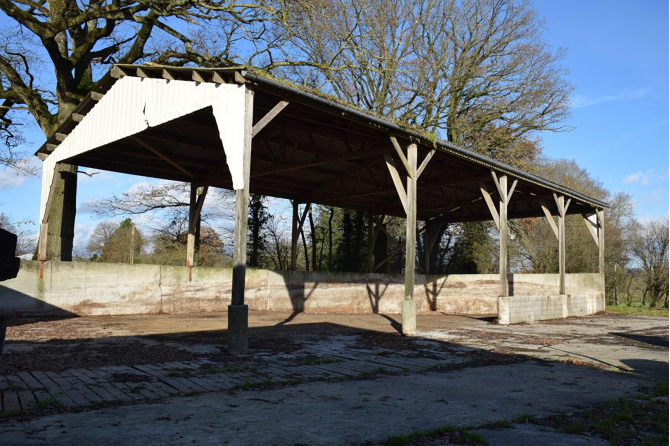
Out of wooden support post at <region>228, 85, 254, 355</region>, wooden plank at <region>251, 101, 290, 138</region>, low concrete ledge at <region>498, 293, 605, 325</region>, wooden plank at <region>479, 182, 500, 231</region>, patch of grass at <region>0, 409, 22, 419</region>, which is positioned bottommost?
low concrete ledge at <region>498, 293, 605, 325</region>

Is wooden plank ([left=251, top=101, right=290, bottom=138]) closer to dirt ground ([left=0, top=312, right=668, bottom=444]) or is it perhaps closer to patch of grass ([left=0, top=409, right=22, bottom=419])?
dirt ground ([left=0, top=312, right=668, bottom=444])

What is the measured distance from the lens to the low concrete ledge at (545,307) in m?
14.5

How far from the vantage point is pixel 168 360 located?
6.93m

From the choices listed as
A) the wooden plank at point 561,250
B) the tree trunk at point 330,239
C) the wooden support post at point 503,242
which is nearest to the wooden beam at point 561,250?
the wooden plank at point 561,250

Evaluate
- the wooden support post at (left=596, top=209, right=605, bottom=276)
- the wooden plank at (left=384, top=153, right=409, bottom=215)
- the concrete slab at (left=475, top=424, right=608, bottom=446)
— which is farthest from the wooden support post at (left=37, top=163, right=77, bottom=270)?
the wooden support post at (left=596, top=209, right=605, bottom=276)

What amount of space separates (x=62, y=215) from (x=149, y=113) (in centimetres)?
545

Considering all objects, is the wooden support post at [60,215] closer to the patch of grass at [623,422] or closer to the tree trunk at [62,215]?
the tree trunk at [62,215]

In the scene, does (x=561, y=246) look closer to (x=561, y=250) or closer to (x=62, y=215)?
(x=561, y=250)

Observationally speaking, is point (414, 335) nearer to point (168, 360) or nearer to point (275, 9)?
point (168, 360)

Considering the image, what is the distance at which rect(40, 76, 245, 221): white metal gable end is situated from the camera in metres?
8.49

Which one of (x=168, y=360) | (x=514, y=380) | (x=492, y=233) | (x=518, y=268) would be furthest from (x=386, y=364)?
(x=518, y=268)

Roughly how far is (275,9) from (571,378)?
42.4 ft

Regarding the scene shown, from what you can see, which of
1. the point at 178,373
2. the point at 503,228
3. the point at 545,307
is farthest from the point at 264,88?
the point at 545,307

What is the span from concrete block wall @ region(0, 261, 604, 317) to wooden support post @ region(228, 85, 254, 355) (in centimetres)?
636
